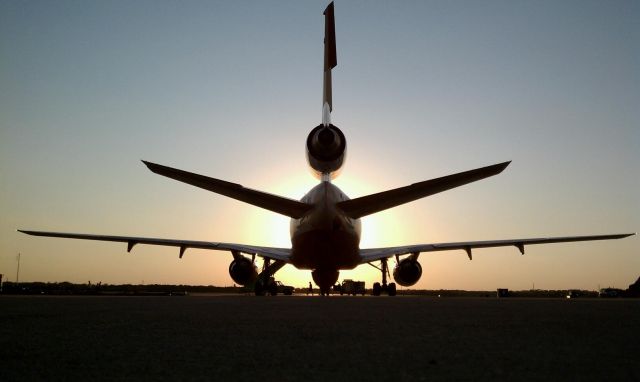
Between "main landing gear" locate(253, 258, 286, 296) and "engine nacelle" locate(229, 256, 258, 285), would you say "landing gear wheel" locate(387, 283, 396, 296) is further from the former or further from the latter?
"engine nacelle" locate(229, 256, 258, 285)

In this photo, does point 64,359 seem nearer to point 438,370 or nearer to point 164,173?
point 438,370

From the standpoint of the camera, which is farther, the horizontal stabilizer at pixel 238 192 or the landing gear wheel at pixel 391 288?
the landing gear wheel at pixel 391 288

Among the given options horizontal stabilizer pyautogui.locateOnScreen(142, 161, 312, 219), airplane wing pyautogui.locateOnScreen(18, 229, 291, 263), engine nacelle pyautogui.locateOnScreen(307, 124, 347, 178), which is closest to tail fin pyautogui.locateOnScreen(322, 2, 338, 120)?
engine nacelle pyautogui.locateOnScreen(307, 124, 347, 178)

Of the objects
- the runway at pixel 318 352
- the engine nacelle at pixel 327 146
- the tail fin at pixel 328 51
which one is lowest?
the runway at pixel 318 352

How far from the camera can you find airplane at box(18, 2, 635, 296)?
11391 millimetres

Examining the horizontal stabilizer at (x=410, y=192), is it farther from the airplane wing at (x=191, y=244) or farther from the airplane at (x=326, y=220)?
the airplane wing at (x=191, y=244)

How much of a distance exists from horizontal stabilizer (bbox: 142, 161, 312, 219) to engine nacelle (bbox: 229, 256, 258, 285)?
6750 mm

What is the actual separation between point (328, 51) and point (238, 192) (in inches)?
406

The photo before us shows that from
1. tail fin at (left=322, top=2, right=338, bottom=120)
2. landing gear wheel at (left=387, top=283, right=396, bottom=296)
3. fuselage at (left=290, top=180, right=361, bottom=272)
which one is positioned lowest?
landing gear wheel at (left=387, top=283, right=396, bottom=296)

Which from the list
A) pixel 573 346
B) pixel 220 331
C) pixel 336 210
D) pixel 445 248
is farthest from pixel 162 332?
pixel 445 248

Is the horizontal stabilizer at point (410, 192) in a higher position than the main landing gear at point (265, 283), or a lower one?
higher

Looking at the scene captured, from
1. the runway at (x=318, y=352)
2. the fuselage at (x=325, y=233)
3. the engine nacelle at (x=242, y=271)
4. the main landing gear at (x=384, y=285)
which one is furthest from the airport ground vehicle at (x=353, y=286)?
the runway at (x=318, y=352)

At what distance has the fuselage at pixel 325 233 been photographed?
1722 cm

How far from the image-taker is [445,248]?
25078mm
